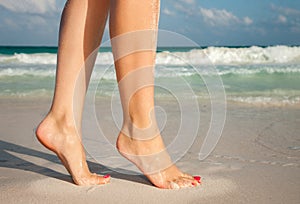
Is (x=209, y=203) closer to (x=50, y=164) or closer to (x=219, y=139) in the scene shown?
(x=50, y=164)

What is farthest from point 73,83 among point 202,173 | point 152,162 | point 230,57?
point 230,57

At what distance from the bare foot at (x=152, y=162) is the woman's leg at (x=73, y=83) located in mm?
134

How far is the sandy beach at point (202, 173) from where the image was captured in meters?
1.24

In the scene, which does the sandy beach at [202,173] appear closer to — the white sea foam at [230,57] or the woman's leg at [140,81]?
the woman's leg at [140,81]

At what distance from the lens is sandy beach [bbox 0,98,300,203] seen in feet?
4.05

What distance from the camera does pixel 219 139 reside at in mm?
2121

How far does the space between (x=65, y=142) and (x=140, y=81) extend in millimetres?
356

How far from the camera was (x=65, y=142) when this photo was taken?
1.42 metres

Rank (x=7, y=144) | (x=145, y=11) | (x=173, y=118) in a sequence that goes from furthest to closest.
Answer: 1. (x=173, y=118)
2. (x=7, y=144)
3. (x=145, y=11)

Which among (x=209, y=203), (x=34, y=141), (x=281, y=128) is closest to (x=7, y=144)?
(x=34, y=141)

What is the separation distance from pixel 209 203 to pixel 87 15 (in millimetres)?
766

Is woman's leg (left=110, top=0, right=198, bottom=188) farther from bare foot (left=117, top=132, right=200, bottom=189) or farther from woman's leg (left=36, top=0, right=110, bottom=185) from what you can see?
woman's leg (left=36, top=0, right=110, bottom=185)

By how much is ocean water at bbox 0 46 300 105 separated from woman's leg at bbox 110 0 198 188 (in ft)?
4.80

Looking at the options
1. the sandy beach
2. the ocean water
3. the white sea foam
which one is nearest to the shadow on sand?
the sandy beach
